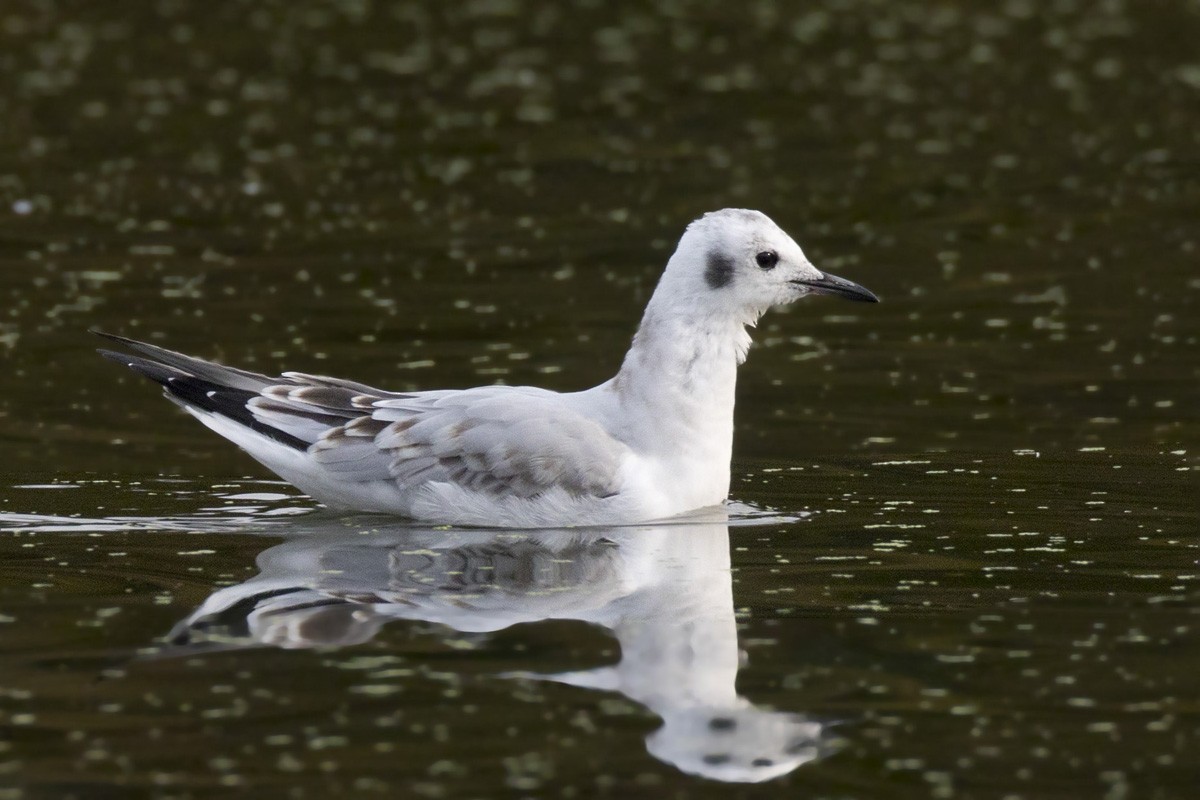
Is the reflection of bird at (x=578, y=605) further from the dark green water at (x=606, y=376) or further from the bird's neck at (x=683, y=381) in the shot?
the bird's neck at (x=683, y=381)

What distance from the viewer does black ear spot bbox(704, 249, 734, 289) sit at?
33.7 ft

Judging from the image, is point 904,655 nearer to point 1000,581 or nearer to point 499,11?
point 1000,581

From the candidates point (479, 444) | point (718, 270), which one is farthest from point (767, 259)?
point (479, 444)

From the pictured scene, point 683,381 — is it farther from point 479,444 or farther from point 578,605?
point 578,605

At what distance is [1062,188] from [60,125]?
388 inches

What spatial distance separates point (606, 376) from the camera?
535 inches

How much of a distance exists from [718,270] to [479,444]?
140 cm

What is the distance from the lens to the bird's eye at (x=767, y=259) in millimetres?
10312

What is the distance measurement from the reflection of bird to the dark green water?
27 mm

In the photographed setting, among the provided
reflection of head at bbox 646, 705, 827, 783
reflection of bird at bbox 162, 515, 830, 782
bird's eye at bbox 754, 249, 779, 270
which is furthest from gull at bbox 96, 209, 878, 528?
reflection of head at bbox 646, 705, 827, 783

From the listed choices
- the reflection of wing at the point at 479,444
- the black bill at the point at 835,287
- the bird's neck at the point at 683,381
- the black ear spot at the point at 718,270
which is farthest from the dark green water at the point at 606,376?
the black ear spot at the point at 718,270

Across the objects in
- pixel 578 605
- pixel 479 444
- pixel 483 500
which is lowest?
pixel 578 605

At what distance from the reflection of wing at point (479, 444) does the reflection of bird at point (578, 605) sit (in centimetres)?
26

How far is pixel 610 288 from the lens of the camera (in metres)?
15.9
